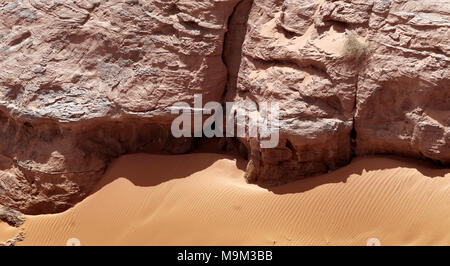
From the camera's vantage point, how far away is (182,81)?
24.5 feet

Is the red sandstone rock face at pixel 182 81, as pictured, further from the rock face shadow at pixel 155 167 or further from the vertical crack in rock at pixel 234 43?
the rock face shadow at pixel 155 167

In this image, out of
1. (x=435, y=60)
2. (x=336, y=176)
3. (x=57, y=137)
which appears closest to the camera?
(x=435, y=60)

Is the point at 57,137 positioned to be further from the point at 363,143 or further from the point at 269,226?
the point at 363,143

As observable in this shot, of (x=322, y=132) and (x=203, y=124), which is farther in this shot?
(x=203, y=124)

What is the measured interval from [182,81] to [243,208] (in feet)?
6.09

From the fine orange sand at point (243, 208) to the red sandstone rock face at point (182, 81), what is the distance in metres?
0.23

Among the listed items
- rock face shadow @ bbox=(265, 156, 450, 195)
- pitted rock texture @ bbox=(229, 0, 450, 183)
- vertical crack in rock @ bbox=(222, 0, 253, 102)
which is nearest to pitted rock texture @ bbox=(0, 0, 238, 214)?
vertical crack in rock @ bbox=(222, 0, 253, 102)

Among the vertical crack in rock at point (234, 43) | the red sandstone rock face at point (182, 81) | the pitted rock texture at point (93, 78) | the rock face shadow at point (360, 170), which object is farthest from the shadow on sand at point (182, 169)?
the vertical crack in rock at point (234, 43)

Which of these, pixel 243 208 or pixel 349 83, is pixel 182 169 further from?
pixel 349 83

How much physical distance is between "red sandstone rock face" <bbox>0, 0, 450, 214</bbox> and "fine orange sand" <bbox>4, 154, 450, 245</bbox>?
23 cm

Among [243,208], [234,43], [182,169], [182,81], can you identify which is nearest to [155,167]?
[182,169]

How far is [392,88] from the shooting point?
6.74 metres

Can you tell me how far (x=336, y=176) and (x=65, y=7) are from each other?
13.9ft

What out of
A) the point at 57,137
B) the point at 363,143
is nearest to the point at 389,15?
the point at 363,143
